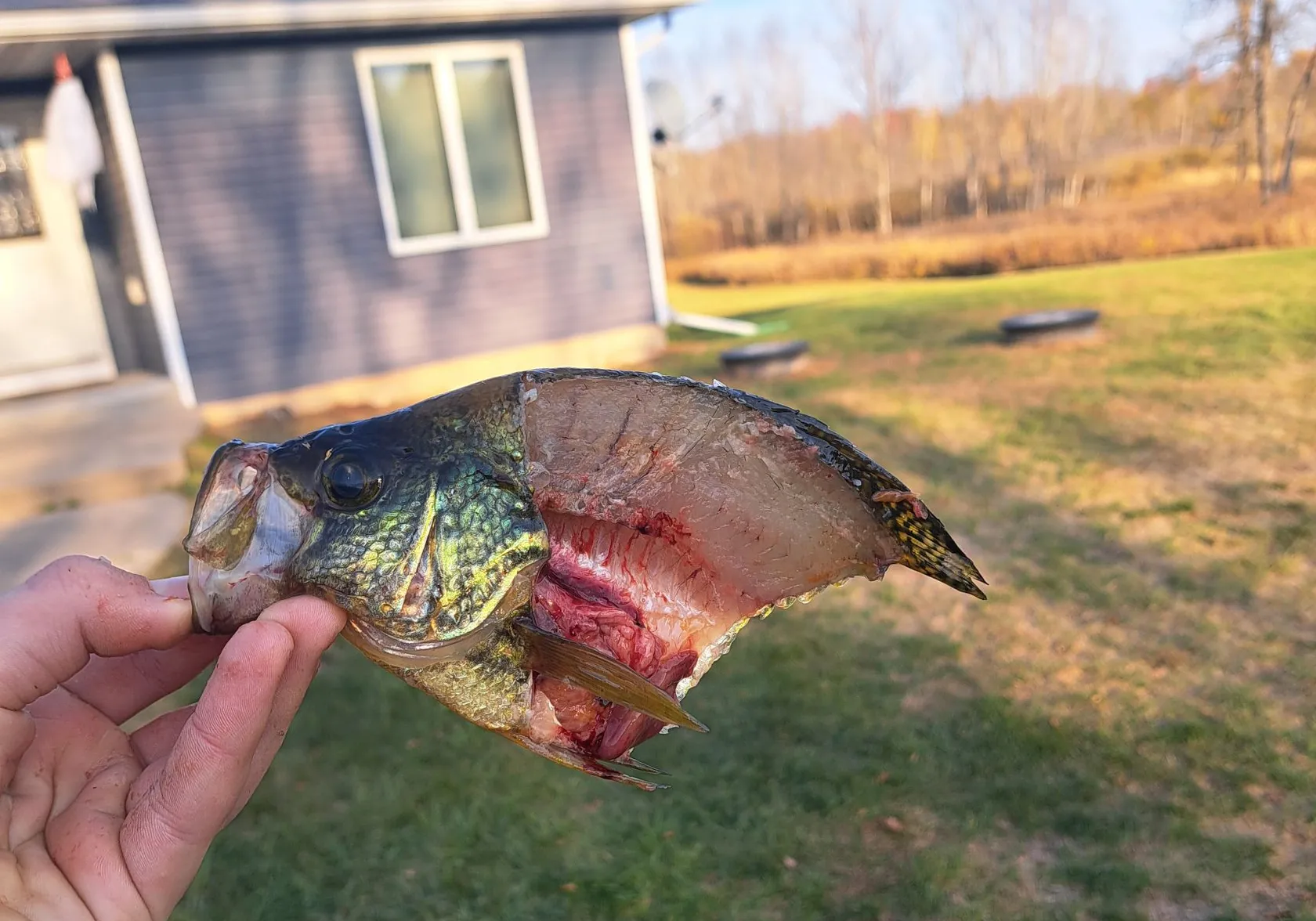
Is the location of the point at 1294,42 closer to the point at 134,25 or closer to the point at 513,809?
the point at 134,25

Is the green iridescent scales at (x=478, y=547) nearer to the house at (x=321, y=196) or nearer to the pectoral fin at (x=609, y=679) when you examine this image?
the pectoral fin at (x=609, y=679)

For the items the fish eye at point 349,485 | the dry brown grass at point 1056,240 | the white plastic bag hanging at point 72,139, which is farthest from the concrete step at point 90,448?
the dry brown grass at point 1056,240

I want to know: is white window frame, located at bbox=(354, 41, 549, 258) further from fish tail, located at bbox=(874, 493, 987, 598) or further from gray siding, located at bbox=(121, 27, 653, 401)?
fish tail, located at bbox=(874, 493, 987, 598)

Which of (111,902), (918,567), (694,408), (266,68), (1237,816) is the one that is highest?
(266,68)

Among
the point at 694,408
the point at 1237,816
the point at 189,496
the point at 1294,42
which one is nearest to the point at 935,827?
the point at 1237,816

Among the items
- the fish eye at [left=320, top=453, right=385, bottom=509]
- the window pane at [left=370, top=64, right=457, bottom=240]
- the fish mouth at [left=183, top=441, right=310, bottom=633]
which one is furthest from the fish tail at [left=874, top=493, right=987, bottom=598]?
the window pane at [left=370, top=64, right=457, bottom=240]
